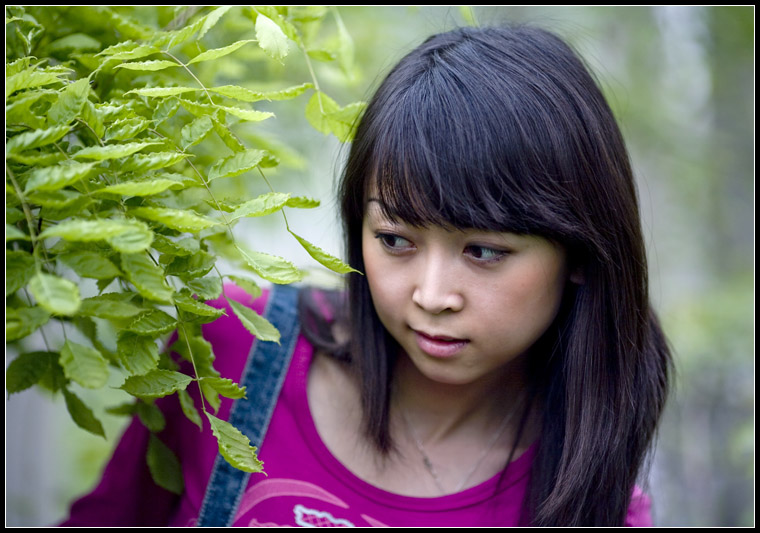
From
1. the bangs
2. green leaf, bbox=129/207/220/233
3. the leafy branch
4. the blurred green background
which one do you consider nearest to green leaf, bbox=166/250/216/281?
the leafy branch

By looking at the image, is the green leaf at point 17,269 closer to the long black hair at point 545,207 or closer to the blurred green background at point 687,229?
the long black hair at point 545,207

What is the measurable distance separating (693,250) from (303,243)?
3821mm

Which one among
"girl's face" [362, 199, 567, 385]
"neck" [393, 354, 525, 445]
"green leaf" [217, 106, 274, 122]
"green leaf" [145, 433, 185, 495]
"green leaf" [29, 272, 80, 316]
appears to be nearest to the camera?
"green leaf" [29, 272, 80, 316]

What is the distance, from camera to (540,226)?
1008 mm

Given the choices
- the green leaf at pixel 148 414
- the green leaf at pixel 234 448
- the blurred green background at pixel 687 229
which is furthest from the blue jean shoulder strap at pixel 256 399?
the blurred green background at pixel 687 229

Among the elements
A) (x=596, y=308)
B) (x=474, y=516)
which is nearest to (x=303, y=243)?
(x=596, y=308)

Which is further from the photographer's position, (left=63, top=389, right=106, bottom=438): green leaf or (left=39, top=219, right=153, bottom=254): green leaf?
(left=63, top=389, right=106, bottom=438): green leaf

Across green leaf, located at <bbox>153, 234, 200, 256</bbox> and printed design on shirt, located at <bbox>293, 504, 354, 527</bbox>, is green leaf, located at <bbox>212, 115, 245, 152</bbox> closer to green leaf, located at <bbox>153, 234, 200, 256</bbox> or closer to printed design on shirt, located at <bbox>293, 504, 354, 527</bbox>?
green leaf, located at <bbox>153, 234, 200, 256</bbox>

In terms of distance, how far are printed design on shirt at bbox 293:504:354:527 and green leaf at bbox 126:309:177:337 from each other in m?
0.61

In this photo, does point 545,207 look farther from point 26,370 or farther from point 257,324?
point 26,370

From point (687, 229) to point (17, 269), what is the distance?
406cm

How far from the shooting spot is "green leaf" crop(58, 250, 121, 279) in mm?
672

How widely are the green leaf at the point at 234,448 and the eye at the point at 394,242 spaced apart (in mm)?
392

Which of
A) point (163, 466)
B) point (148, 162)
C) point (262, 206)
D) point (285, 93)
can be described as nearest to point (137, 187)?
point (148, 162)
